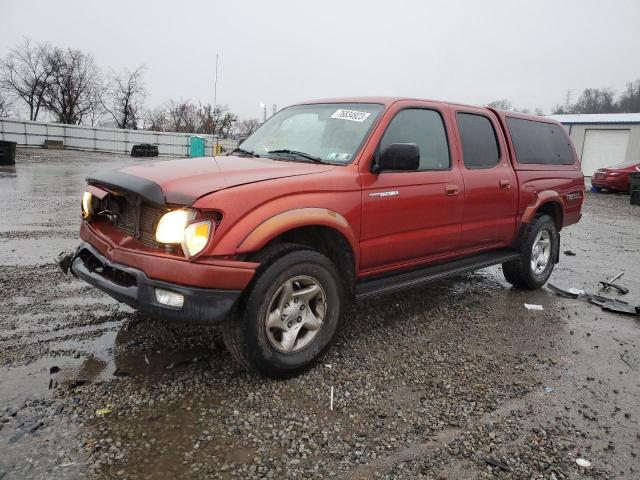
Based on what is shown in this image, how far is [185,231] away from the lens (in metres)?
2.79

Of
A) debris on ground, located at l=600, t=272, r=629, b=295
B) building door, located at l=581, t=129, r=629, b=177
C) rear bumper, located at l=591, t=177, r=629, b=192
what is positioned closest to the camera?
debris on ground, located at l=600, t=272, r=629, b=295

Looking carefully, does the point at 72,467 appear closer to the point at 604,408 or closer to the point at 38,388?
the point at 38,388

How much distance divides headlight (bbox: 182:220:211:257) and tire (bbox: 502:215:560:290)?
3798 millimetres

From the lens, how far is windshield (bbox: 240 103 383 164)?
373 cm

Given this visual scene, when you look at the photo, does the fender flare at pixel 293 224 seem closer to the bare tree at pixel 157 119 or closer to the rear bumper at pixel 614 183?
the rear bumper at pixel 614 183

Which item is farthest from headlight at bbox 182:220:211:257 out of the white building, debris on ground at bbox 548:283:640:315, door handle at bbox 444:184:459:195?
the white building

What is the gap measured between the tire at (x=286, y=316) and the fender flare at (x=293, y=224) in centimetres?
14

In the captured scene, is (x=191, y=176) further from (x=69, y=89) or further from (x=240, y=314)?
(x=69, y=89)

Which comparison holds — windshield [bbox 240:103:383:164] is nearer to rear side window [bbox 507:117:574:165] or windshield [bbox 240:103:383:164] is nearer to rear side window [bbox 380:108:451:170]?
rear side window [bbox 380:108:451:170]

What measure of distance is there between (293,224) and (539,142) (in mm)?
3854

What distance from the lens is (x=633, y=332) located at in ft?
14.6

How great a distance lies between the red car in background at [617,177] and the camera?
18266 millimetres

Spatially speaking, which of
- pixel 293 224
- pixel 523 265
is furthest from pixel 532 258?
pixel 293 224

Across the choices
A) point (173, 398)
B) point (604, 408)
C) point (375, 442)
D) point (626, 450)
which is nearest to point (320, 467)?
point (375, 442)
